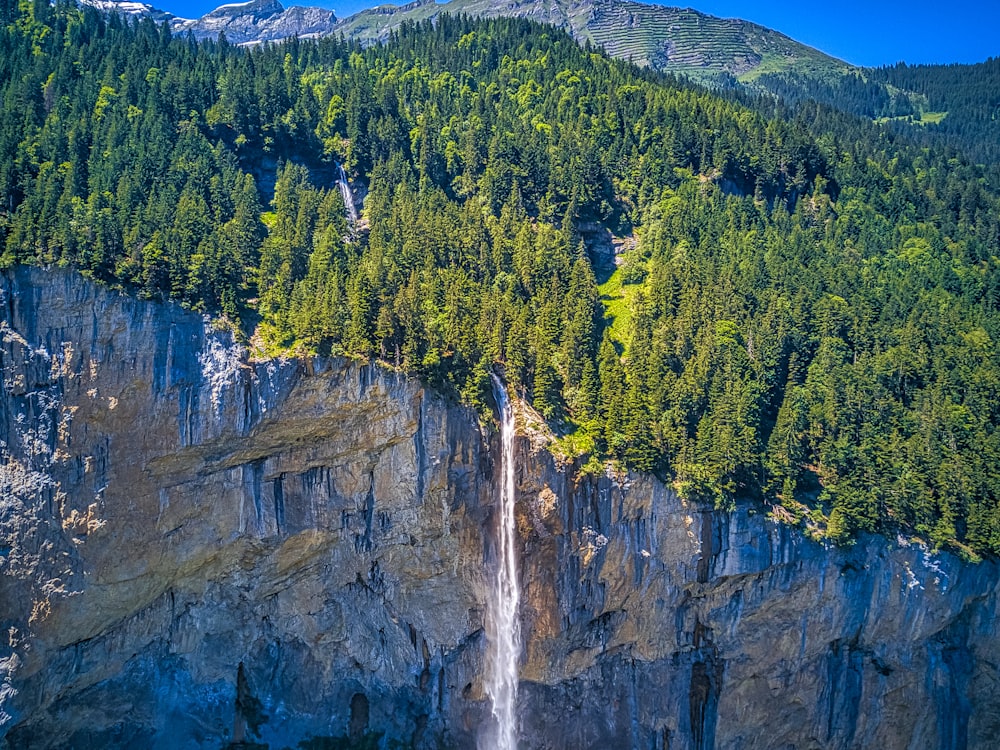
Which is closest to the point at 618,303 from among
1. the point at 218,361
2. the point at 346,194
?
the point at 346,194

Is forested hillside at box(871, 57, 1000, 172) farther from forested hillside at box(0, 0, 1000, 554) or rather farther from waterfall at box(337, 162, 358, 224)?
waterfall at box(337, 162, 358, 224)

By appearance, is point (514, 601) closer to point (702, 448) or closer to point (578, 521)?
point (578, 521)

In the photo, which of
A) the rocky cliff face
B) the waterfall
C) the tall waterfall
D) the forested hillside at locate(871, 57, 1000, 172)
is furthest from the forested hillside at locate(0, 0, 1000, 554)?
the forested hillside at locate(871, 57, 1000, 172)

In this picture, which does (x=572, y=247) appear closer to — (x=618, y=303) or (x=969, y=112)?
(x=618, y=303)

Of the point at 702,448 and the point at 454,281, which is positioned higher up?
the point at 454,281

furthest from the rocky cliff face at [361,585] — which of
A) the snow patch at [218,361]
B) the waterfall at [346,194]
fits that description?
the waterfall at [346,194]

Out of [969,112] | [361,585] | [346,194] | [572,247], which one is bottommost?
[361,585]

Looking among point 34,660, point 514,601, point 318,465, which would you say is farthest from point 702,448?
point 34,660

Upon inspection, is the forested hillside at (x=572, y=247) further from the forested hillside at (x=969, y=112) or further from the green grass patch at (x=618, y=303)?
the forested hillside at (x=969, y=112)
